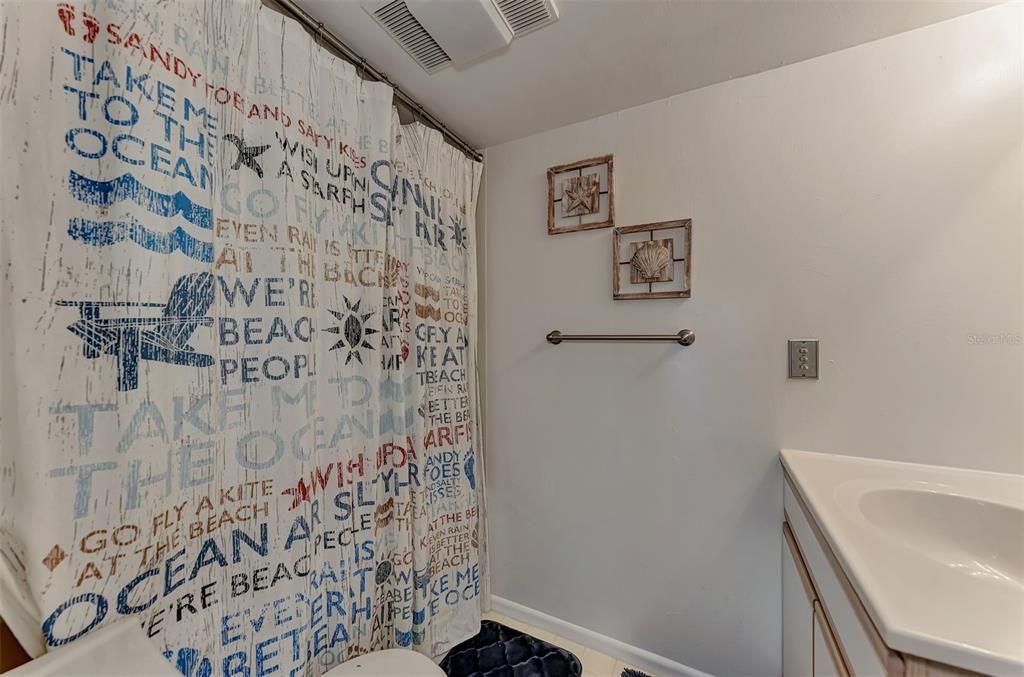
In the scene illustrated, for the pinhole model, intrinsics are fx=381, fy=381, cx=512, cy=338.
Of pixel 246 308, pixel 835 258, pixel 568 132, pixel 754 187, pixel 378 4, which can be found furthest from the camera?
pixel 568 132

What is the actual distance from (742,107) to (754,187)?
0.28 meters

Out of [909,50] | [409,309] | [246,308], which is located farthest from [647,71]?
[246,308]

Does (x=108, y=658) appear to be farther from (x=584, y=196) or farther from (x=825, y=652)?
(x=584, y=196)

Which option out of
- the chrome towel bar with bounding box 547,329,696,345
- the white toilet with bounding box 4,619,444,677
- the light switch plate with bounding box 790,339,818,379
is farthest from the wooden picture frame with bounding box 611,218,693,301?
the white toilet with bounding box 4,619,444,677

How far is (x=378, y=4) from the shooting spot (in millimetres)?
1005

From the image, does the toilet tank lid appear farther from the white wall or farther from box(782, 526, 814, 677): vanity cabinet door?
box(782, 526, 814, 677): vanity cabinet door

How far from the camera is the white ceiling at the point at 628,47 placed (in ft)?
3.33

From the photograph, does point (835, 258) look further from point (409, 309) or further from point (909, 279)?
point (409, 309)

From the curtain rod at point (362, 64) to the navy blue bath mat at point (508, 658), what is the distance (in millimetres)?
2044

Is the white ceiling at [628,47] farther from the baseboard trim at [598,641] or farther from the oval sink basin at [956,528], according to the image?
the baseboard trim at [598,641]

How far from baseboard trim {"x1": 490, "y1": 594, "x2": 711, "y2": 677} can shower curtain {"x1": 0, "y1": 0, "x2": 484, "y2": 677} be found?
0.39 m

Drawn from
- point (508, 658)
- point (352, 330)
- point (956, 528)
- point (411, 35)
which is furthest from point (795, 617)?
point (411, 35)

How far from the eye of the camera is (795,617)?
1.02 m

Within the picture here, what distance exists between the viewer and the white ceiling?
1.02 m
